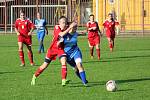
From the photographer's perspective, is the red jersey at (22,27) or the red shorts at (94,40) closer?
the red jersey at (22,27)

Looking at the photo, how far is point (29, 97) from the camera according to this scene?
11672 mm

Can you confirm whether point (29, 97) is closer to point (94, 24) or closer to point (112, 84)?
point (112, 84)

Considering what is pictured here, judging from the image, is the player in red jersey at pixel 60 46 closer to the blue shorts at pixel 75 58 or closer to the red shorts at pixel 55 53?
the red shorts at pixel 55 53

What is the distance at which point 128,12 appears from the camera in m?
48.1

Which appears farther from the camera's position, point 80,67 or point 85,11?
point 85,11

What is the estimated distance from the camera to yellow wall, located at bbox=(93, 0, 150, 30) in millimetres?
47500

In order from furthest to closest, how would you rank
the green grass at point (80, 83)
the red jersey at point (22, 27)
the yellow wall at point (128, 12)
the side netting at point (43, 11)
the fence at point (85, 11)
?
the side netting at point (43, 11)
the yellow wall at point (128, 12)
the fence at point (85, 11)
the red jersey at point (22, 27)
the green grass at point (80, 83)

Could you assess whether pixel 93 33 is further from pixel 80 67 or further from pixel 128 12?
pixel 128 12

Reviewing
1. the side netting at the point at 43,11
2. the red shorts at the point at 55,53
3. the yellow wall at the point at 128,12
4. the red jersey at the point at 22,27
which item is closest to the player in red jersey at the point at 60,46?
the red shorts at the point at 55,53

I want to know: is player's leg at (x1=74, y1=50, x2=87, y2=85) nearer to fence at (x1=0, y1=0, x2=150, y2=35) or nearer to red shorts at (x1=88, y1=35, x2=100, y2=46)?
red shorts at (x1=88, y1=35, x2=100, y2=46)

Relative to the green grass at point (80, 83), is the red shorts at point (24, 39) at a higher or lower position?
higher

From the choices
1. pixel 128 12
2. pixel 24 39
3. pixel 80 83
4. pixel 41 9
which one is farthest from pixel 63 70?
pixel 41 9

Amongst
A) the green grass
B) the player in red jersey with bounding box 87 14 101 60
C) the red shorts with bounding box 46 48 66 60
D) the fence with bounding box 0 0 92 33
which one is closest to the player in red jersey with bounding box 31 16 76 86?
the red shorts with bounding box 46 48 66 60

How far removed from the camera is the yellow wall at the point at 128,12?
156 ft
